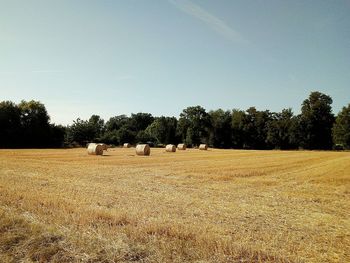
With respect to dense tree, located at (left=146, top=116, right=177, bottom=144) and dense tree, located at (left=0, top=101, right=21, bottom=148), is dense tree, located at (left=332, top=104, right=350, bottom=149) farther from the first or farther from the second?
dense tree, located at (left=0, top=101, right=21, bottom=148)

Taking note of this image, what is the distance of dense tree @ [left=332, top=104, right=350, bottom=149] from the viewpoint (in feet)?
242

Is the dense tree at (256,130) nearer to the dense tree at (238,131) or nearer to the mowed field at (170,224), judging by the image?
the dense tree at (238,131)

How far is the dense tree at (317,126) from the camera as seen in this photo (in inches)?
3189

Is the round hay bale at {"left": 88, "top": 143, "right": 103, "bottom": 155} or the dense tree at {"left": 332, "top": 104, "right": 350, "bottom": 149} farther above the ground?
the dense tree at {"left": 332, "top": 104, "right": 350, "bottom": 149}

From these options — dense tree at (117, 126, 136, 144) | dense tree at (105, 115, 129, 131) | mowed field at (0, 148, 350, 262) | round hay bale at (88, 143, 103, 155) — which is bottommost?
mowed field at (0, 148, 350, 262)

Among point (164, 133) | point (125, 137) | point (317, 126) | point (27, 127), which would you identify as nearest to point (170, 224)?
point (27, 127)

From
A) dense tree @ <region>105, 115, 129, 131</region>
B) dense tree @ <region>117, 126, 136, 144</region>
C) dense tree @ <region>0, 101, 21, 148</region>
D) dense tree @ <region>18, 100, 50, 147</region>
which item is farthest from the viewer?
dense tree @ <region>105, 115, 129, 131</region>

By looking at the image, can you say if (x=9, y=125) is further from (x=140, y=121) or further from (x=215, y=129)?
(x=140, y=121)

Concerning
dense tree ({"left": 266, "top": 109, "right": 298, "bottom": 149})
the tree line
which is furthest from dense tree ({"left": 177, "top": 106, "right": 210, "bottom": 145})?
dense tree ({"left": 266, "top": 109, "right": 298, "bottom": 149})

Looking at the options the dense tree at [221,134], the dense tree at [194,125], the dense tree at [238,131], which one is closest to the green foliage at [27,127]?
the dense tree at [194,125]

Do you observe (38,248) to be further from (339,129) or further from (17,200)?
(339,129)

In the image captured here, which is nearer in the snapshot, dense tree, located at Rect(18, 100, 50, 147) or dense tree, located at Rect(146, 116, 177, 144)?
dense tree, located at Rect(18, 100, 50, 147)

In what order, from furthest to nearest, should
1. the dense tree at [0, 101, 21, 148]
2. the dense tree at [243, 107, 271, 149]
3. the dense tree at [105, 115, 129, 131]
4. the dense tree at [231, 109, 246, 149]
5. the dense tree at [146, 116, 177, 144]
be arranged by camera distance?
Result: the dense tree at [105, 115, 129, 131] < the dense tree at [146, 116, 177, 144] < the dense tree at [231, 109, 246, 149] < the dense tree at [243, 107, 271, 149] < the dense tree at [0, 101, 21, 148]

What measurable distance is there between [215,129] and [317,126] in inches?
1044
